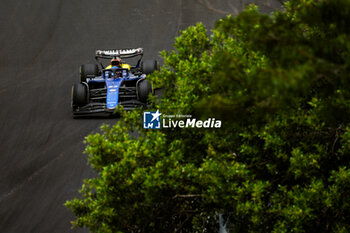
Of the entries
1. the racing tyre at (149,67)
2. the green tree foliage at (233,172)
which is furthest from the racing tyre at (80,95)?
the green tree foliage at (233,172)

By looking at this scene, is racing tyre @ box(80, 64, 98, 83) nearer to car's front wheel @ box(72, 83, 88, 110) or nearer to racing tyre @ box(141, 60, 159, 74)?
racing tyre @ box(141, 60, 159, 74)

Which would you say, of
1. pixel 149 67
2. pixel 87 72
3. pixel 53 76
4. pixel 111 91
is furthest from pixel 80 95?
pixel 53 76

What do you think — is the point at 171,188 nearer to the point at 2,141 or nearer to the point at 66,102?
the point at 2,141

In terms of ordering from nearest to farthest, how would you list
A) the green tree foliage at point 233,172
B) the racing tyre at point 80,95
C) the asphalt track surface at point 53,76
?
the green tree foliage at point 233,172
the asphalt track surface at point 53,76
the racing tyre at point 80,95

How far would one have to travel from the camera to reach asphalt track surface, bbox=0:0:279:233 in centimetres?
1759

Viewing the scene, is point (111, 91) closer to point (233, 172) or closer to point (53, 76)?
point (53, 76)

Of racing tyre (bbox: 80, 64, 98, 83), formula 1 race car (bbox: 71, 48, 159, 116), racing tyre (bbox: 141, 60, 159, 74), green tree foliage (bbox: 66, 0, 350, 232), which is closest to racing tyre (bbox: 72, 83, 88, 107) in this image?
formula 1 race car (bbox: 71, 48, 159, 116)

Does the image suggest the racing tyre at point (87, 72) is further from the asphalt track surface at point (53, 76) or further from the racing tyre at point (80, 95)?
the racing tyre at point (80, 95)

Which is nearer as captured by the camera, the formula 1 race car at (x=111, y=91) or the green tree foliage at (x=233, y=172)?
the green tree foliage at (x=233, y=172)

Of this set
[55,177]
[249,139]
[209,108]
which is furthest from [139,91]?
[209,108]

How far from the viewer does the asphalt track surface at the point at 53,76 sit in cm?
1759

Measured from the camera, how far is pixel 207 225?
32.6 feet

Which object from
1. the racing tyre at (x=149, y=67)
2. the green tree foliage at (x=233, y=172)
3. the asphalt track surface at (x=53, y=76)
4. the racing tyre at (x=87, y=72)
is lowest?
the asphalt track surface at (x=53, y=76)

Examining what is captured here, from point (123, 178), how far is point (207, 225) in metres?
1.82
